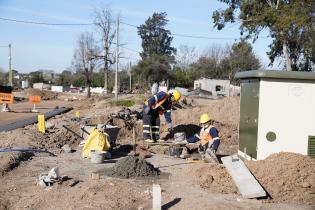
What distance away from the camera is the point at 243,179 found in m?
8.20

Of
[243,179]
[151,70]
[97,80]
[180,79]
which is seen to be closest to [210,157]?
[243,179]

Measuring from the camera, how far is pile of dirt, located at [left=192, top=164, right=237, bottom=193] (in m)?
8.38

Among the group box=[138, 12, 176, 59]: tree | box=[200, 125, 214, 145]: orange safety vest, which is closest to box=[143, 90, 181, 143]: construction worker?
box=[200, 125, 214, 145]: orange safety vest

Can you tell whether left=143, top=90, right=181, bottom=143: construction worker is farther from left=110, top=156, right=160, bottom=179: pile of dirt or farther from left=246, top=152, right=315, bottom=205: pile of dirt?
left=246, top=152, right=315, bottom=205: pile of dirt

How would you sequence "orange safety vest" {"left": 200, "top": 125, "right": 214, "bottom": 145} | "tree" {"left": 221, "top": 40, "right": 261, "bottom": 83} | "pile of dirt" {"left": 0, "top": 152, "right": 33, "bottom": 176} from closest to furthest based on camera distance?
"pile of dirt" {"left": 0, "top": 152, "right": 33, "bottom": 176}
"orange safety vest" {"left": 200, "top": 125, "right": 214, "bottom": 145}
"tree" {"left": 221, "top": 40, "right": 261, "bottom": 83}

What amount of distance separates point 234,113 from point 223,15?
1607 centimetres

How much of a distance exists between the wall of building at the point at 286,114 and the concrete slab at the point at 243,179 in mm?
989

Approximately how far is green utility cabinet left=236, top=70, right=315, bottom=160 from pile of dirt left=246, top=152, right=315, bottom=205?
850 mm

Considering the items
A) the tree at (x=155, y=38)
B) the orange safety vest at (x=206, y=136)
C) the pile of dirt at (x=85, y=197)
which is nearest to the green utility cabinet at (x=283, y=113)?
the orange safety vest at (x=206, y=136)

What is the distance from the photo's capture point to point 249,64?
7319 cm

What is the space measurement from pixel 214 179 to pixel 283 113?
2.08m

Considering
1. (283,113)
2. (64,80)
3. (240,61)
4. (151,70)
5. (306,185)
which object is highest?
(240,61)

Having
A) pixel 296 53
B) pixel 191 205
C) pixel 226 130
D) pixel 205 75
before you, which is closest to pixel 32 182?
pixel 191 205

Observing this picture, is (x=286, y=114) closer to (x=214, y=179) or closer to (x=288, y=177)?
(x=288, y=177)
